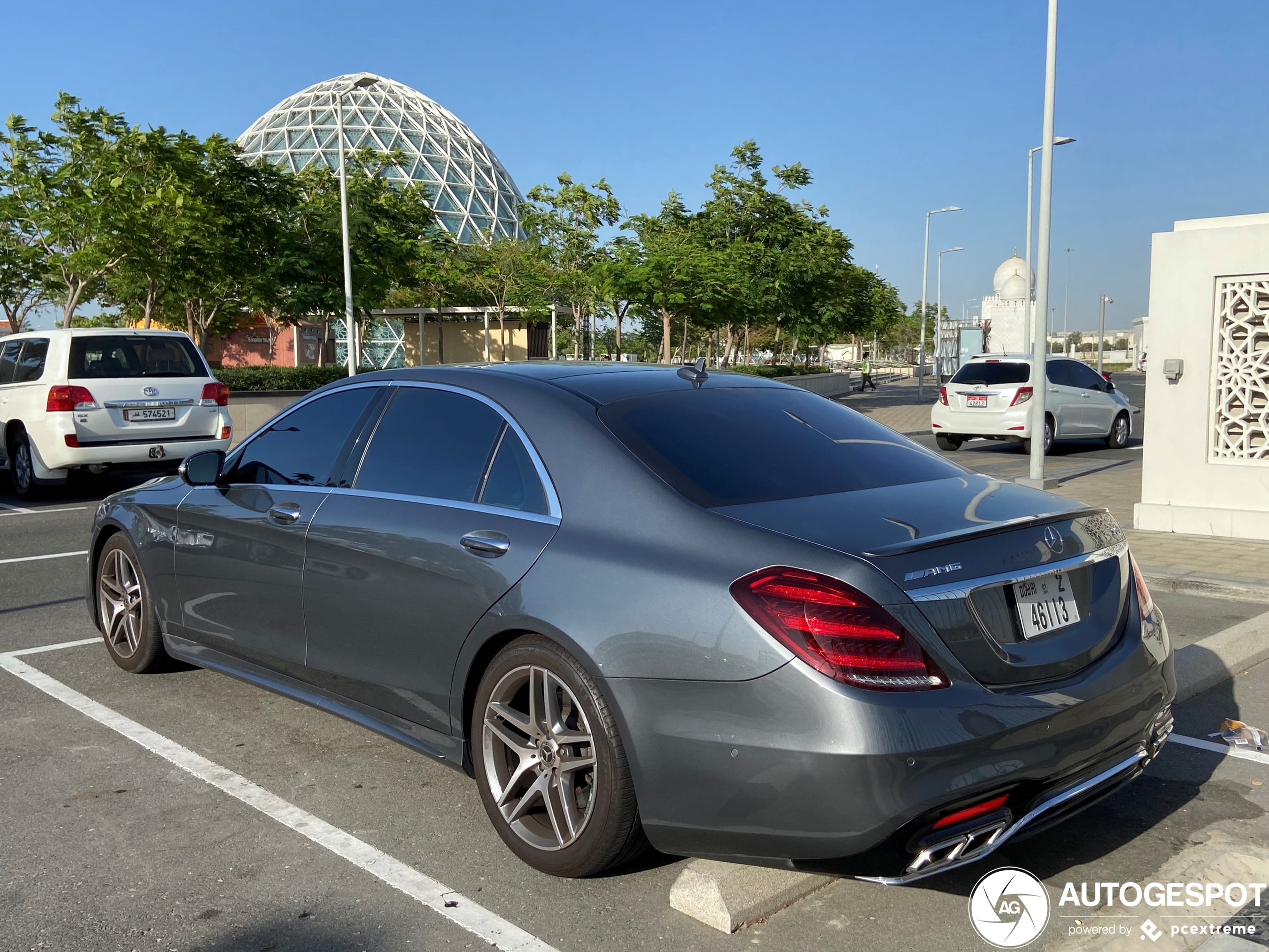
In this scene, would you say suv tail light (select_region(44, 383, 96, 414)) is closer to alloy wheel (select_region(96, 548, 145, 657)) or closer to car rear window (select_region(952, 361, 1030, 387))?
alloy wheel (select_region(96, 548, 145, 657))

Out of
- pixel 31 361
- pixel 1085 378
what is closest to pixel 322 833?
pixel 31 361

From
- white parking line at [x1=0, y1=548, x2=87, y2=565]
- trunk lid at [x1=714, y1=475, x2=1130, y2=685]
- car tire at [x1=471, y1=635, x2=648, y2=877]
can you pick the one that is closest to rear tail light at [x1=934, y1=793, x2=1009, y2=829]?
trunk lid at [x1=714, y1=475, x2=1130, y2=685]

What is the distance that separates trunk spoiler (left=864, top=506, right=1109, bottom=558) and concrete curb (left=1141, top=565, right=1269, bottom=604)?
4.75 meters

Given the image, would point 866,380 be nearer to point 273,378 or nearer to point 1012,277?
point 1012,277

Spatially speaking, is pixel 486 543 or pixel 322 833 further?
pixel 322 833

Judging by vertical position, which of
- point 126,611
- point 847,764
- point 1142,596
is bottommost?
point 126,611

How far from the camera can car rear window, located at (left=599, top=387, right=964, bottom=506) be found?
11.6 feet

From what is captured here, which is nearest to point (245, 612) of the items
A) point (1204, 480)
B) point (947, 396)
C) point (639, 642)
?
point (639, 642)

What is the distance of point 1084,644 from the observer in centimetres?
328

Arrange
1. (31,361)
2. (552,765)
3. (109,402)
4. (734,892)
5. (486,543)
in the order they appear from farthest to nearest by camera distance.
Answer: (31,361), (109,402), (486,543), (552,765), (734,892)

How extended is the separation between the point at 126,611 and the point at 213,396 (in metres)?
8.00

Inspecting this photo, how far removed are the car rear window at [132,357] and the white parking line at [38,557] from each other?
3644mm

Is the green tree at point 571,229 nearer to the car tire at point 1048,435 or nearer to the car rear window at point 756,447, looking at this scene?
the car tire at point 1048,435

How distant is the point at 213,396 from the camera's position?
1327 cm
